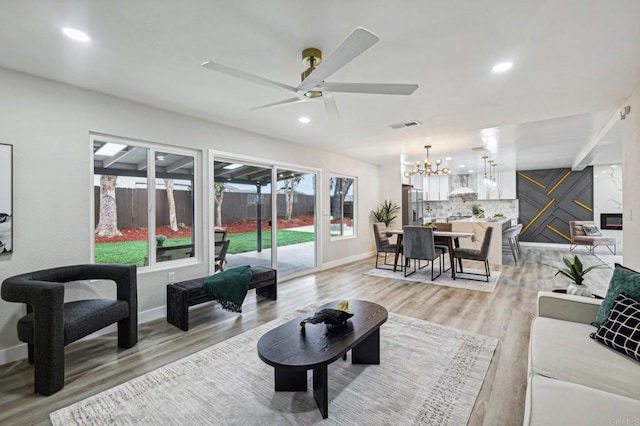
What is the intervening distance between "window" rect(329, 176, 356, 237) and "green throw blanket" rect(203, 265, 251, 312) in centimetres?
331

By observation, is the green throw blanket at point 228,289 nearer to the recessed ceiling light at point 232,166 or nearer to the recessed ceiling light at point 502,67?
the recessed ceiling light at point 232,166

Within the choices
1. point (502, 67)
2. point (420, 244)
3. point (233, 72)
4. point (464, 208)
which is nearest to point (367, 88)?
point (233, 72)

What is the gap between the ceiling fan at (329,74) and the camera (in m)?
1.61

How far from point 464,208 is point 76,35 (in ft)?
37.1

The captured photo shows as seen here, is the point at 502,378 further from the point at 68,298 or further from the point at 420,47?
the point at 68,298

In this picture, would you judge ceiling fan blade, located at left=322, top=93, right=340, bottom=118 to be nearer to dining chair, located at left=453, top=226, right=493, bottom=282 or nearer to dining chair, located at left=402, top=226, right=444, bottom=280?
dining chair, located at left=402, top=226, right=444, bottom=280

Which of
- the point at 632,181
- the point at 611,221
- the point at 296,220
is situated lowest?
the point at 611,221

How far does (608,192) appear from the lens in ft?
27.1

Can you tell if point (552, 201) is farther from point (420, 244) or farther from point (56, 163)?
point (56, 163)

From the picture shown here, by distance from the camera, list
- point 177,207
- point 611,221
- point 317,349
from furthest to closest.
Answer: point 611,221 < point 177,207 < point 317,349

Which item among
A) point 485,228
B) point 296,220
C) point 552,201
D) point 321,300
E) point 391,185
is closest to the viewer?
point 321,300

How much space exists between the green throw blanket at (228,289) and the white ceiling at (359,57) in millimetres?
2049

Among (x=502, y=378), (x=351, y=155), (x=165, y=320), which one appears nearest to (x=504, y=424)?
(x=502, y=378)

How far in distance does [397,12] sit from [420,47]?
499 millimetres
